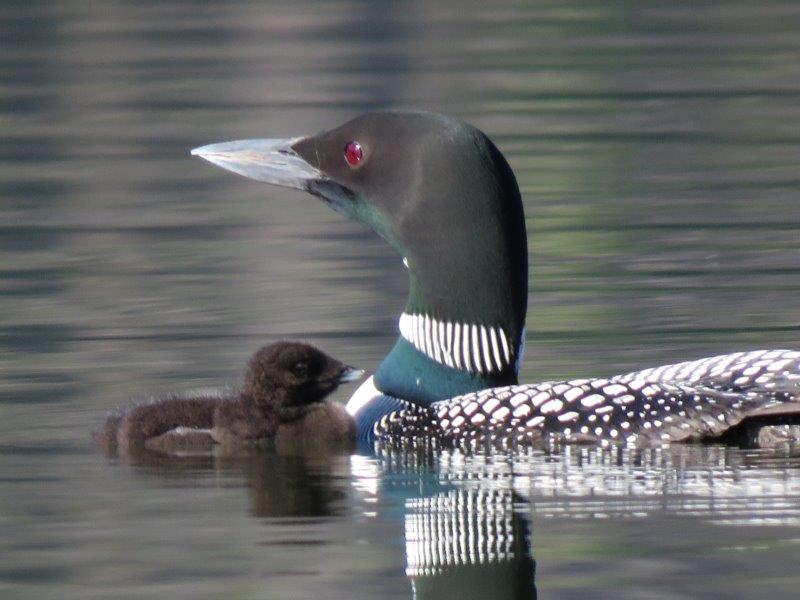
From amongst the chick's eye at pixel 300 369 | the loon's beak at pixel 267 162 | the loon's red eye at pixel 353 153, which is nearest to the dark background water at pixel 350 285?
the chick's eye at pixel 300 369

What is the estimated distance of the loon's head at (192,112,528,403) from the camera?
19.6ft

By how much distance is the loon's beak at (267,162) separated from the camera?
643 centimetres

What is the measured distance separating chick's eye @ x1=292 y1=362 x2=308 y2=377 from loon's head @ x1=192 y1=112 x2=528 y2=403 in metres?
0.30

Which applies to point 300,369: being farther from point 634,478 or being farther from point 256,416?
point 634,478

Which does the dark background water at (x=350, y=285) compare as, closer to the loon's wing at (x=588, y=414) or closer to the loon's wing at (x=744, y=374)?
the loon's wing at (x=588, y=414)

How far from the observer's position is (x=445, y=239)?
6.05 m

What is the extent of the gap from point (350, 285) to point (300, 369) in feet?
8.09

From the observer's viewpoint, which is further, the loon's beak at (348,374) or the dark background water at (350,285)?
the loon's beak at (348,374)

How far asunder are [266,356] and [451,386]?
0.55 m

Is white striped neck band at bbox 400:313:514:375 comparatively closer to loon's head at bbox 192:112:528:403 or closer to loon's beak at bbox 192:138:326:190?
loon's head at bbox 192:112:528:403

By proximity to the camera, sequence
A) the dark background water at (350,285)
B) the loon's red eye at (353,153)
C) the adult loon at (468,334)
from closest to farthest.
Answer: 1. the dark background water at (350,285)
2. the adult loon at (468,334)
3. the loon's red eye at (353,153)

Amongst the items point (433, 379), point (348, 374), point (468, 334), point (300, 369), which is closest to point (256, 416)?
point (300, 369)

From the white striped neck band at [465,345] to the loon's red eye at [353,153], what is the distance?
1.65 feet

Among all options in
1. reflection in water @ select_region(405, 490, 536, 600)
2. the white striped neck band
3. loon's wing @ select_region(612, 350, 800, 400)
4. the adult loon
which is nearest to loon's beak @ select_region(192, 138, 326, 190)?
the adult loon
